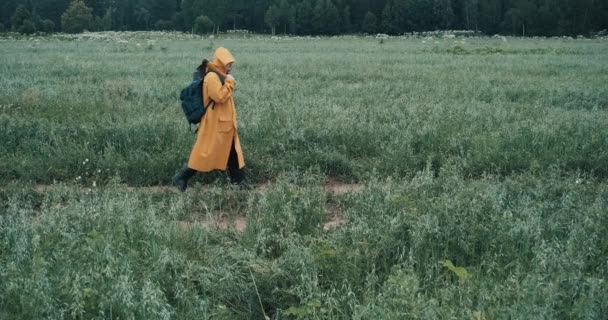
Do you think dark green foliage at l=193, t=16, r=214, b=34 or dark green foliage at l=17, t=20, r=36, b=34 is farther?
dark green foliage at l=193, t=16, r=214, b=34

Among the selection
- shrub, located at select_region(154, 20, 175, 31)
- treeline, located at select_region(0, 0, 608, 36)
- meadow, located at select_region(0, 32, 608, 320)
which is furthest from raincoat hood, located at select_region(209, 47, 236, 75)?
shrub, located at select_region(154, 20, 175, 31)

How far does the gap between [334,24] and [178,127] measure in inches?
3485

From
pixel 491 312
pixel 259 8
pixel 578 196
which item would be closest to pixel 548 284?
pixel 491 312

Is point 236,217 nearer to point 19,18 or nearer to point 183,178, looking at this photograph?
point 183,178

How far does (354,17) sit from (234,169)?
3912 inches

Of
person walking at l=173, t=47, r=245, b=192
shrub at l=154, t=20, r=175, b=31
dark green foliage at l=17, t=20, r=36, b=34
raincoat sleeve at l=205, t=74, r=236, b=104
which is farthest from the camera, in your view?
shrub at l=154, t=20, r=175, b=31

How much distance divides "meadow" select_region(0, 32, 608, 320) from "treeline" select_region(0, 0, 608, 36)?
7372 cm

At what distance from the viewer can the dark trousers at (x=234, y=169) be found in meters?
7.61

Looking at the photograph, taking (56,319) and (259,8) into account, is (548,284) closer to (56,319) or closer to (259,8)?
(56,319)

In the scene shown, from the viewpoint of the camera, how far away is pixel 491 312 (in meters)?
3.56

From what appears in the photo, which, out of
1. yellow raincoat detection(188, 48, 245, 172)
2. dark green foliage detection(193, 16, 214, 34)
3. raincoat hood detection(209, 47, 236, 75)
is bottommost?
yellow raincoat detection(188, 48, 245, 172)

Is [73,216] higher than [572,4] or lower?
lower

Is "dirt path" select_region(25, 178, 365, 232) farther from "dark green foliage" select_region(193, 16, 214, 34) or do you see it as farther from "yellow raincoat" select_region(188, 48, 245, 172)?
"dark green foliage" select_region(193, 16, 214, 34)

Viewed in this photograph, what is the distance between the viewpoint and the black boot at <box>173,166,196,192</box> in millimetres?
7500
